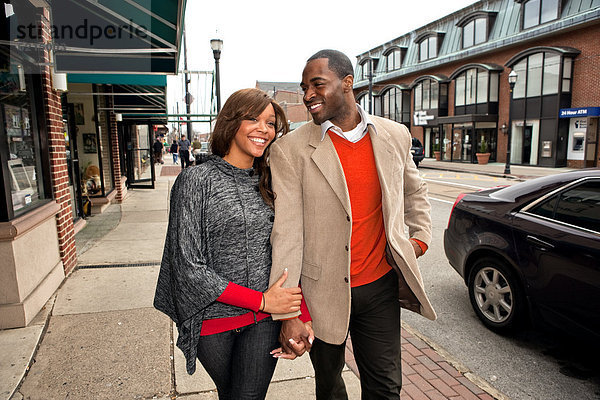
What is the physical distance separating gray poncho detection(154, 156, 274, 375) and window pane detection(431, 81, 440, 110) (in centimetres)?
3361

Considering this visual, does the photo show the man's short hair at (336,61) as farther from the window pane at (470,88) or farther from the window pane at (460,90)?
the window pane at (460,90)

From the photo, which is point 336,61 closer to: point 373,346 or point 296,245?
point 296,245

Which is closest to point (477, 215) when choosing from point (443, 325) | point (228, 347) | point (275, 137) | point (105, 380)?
point (443, 325)

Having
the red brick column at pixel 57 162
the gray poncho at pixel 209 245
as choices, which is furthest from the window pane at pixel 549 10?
the gray poncho at pixel 209 245

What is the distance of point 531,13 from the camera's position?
2538cm

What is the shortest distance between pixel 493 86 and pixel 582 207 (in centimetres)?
2773

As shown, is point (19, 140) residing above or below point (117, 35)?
below

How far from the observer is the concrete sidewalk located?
10.0ft

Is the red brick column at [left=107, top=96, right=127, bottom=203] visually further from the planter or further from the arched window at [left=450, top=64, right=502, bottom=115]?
the arched window at [left=450, top=64, right=502, bottom=115]

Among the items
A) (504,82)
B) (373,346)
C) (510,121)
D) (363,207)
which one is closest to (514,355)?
(373,346)

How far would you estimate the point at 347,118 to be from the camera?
2.26 metres

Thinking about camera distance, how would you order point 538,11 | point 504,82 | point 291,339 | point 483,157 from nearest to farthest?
point 291,339 → point 538,11 → point 483,157 → point 504,82

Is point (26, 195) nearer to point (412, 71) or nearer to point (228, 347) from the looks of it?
point (228, 347)

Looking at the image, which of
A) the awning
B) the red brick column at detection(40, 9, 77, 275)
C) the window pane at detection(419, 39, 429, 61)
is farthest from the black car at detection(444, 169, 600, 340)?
the window pane at detection(419, 39, 429, 61)
